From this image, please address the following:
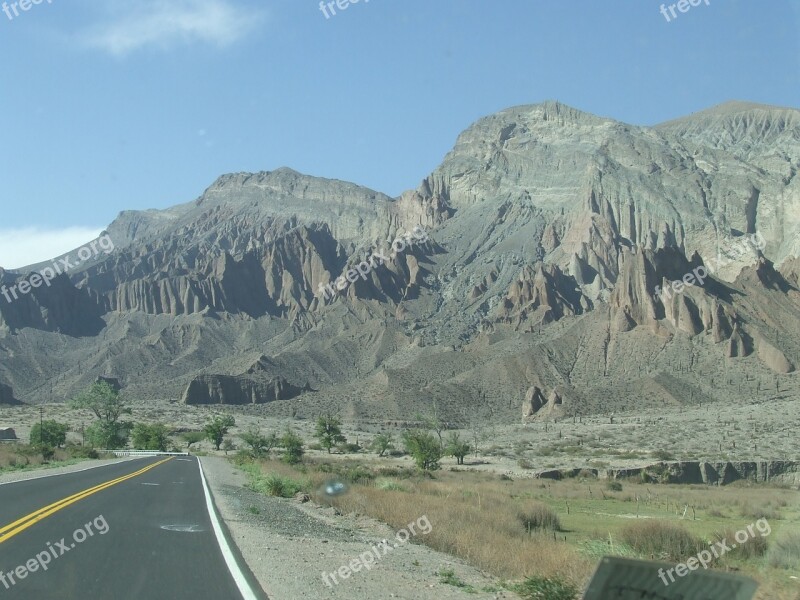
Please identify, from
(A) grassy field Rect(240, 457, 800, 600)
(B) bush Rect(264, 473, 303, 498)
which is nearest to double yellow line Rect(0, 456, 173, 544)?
(B) bush Rect(264, 473, 303, 498)

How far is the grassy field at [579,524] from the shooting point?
1310cm

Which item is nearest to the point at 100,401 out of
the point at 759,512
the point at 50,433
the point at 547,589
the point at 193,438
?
the point at 50,433

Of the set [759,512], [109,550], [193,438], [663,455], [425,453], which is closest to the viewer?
[109,550]

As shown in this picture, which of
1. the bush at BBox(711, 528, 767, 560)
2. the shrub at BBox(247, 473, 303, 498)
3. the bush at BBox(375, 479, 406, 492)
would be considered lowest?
the bush at BBox(375, 479, 406, 492)

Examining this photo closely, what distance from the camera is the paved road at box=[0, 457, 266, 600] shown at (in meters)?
9.59

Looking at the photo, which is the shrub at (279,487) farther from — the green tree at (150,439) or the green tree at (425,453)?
the green tree at (150,439)

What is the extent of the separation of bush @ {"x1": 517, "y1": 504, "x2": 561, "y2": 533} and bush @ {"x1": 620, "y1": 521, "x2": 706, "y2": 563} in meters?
5.86

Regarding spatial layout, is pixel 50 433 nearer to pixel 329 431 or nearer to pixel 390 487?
pixel 329 431

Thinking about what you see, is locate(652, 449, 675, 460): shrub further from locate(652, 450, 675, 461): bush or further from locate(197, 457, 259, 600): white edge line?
locate(197, 457, 259, 600): white edge line

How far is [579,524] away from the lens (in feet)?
87.2

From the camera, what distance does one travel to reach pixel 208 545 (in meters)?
13.7

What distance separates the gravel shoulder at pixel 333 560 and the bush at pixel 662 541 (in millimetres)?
4617

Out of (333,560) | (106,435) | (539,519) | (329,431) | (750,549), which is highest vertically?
(333,560)

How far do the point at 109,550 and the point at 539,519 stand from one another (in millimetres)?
14741
